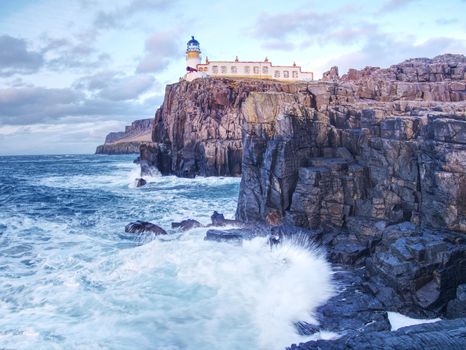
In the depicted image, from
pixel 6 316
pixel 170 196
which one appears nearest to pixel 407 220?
pixel 6 316

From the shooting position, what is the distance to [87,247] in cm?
2297

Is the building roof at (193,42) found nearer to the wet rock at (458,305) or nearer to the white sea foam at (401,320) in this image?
the white sea foam at (401,320)

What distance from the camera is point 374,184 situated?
2198 cm

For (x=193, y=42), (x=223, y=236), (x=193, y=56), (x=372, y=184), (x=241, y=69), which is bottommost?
(x=223, y=236)

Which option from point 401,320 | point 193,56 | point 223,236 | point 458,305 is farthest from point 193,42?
point 458,305

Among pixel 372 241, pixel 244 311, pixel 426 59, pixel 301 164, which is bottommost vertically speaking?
pixel 244 311

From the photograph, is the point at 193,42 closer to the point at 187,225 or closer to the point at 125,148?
the point at 187,225

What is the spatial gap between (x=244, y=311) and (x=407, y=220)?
32.7ft

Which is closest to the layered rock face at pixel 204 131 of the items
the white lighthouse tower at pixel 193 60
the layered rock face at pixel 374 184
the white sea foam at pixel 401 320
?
the white lighthouse tower at pixel 193 60

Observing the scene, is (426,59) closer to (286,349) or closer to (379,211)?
(379,211)

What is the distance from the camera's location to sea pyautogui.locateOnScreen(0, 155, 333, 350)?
12.9 m

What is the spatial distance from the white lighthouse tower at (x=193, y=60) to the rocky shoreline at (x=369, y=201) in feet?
158

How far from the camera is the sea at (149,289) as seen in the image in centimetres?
1288

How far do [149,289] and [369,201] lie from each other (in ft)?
40.8
